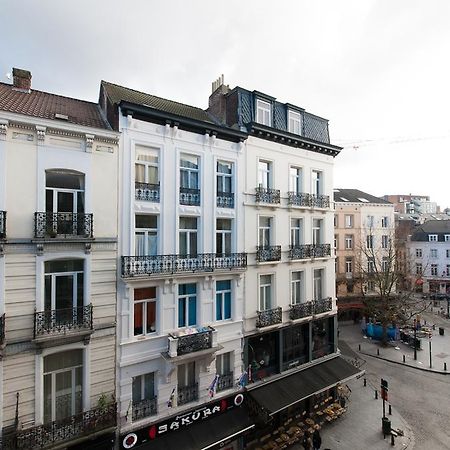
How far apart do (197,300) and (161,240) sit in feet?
10.6

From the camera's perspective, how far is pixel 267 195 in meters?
15.5

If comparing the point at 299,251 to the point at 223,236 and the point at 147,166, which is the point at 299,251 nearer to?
the point at 223,236

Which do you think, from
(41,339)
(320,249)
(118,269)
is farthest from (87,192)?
(320,249)

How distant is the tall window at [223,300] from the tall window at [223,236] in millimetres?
1504

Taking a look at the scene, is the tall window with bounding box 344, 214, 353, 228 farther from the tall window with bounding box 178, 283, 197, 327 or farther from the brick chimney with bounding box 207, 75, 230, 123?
the tall window with bounding box 178, 283, 197, 327

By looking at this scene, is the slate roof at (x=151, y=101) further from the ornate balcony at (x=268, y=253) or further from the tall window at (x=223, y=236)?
the ornate balcony at (x=268, y=253)

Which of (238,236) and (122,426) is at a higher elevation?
(238,236)

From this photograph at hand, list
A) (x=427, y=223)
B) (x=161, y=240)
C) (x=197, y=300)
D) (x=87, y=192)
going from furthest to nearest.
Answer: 1. (x=427, y=223)
2. (x=197, y=300)
3. (x=161, y=240)
4. (x=87, y=192)

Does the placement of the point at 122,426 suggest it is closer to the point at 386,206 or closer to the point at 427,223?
the point at 386,206

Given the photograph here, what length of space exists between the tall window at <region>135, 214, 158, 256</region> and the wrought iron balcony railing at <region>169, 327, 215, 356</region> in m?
3.55

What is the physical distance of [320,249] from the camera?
17.7 m

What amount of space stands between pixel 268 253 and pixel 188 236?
14.5 feet

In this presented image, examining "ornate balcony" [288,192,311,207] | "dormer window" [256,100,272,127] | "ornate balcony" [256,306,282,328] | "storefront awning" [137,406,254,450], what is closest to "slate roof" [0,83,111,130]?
"dormer window" [256,100,272,127]

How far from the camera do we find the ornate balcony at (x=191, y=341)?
1177 cm
